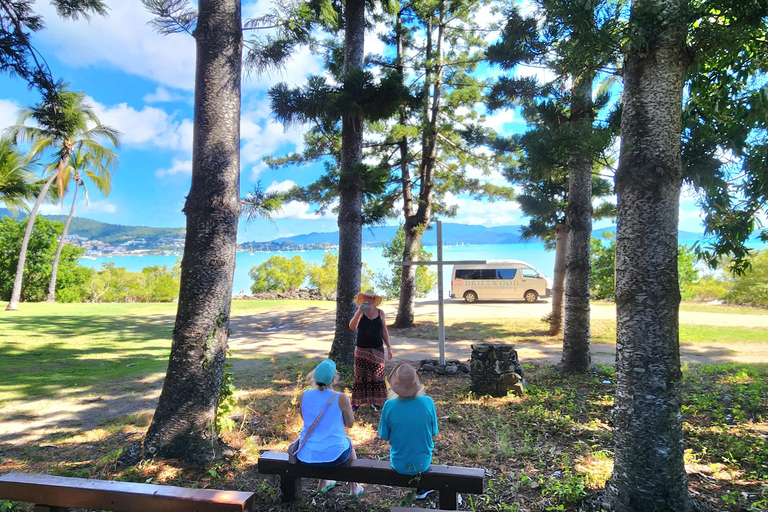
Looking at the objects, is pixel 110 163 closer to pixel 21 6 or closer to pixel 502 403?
pixel 21 6

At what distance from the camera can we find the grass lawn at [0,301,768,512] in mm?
3400

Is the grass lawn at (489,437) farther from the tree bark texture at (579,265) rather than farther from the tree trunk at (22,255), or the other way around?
the tree trunk at (22,255)

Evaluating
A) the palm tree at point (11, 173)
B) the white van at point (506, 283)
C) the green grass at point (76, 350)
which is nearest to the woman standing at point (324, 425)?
the green grass at point (76, 350)

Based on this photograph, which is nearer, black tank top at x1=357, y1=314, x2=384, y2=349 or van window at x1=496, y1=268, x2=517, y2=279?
black tank top at x1=357, y1=314, x2=384, y2=349

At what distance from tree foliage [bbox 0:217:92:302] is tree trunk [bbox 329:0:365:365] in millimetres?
22172

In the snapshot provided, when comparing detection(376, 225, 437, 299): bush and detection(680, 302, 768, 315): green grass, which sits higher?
detection(376, 225, 437, 299): bush

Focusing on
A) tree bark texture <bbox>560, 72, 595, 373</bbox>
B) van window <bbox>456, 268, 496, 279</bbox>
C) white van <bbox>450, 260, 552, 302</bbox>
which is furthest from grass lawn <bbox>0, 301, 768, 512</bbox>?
van window <bbox>456, 268, 496, 279</bbox>

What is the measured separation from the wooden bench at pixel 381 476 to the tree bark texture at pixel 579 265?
504cm

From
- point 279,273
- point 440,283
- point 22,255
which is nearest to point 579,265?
point 440,283

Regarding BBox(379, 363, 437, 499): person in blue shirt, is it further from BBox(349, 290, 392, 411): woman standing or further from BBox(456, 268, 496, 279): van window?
BBox(456, 268, 496, 279): van window

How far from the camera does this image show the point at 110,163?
23.1 meters

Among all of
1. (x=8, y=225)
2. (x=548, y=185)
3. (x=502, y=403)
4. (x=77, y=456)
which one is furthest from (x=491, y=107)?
(x=8, y=225)

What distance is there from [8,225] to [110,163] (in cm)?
561

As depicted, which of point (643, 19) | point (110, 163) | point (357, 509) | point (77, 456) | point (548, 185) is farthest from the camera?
point (110, 163)
